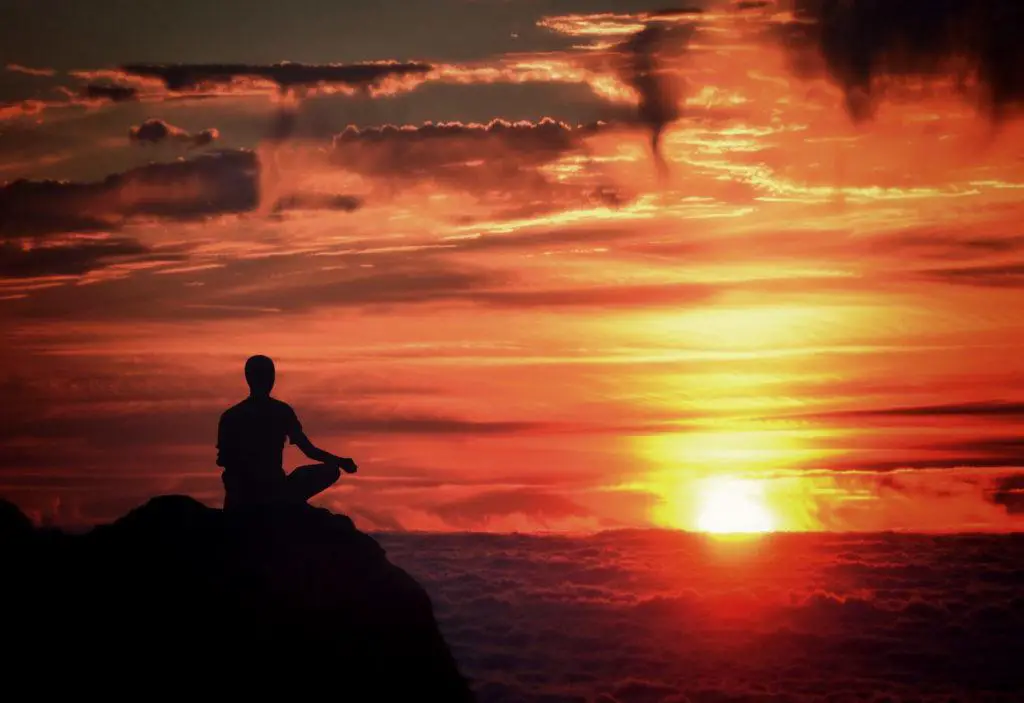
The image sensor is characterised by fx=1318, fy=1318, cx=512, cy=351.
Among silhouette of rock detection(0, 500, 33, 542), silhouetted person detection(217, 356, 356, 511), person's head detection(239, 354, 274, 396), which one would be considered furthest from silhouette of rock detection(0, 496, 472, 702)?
person's head detection(239, 354, 274, 396)

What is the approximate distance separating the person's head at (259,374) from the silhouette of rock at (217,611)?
2.24 meters

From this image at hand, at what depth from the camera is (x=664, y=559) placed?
8669 centimetres

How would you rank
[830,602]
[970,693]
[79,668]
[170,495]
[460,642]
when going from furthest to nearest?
1. [830,602]
2. [970,693]
3. [460,642]
4. [170,495]
5. [79,668]

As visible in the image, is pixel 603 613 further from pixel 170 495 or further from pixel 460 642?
pixel 170 495

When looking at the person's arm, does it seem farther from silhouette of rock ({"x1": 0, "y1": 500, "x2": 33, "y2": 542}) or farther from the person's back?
silhouette of rock ({"x1": 0, "y1": 500, "x2": 33, "y2": 542})

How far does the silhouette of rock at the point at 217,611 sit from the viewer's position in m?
19.9

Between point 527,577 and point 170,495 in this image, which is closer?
point 170,495

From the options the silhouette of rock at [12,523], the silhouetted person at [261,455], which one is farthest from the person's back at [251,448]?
the silhouette of rock at [12,523]

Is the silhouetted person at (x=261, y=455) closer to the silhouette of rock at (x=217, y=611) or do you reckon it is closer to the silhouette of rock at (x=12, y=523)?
the silhouette of rock at (x=217, y=611)

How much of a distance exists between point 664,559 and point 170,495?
6805 cm

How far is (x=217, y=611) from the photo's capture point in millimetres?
20578

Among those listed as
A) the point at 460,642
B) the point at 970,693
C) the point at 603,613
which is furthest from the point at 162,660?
the point at 970,693

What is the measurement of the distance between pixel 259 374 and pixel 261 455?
140 cm

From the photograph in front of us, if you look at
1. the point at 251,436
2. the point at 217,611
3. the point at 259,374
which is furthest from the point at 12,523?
the point at 259,374
